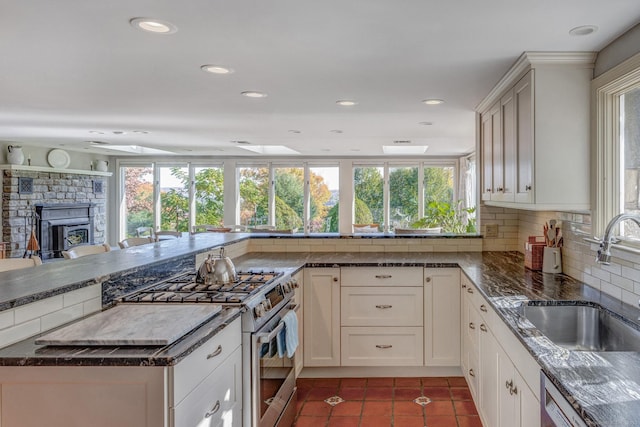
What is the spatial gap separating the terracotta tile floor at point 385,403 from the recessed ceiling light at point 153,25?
228 cm

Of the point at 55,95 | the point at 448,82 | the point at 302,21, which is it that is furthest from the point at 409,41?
the point at 55,95

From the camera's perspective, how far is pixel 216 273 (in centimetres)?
227

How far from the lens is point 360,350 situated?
3.23 meters

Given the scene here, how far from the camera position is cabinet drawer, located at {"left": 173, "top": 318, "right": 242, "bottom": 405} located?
1.33 metres

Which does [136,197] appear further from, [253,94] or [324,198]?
[253,94]

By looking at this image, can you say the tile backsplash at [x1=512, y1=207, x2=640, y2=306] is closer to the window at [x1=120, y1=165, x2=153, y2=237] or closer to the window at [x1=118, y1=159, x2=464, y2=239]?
the window at [x1=118, y1=159, x2=464, y2=239]

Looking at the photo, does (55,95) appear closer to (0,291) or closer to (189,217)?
Result: (0,291)

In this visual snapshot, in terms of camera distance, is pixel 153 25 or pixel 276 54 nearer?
pixel 153 25

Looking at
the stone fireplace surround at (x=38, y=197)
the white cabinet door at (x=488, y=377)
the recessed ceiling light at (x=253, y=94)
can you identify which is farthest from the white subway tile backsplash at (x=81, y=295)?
the stone fireplace surround at (x=38, y=197)

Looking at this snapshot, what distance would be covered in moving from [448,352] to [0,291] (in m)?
2.76

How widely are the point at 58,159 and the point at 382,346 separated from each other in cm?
665

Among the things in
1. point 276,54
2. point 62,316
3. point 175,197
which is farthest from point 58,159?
point 62,316

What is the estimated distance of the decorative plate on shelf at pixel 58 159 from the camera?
23.6 ft

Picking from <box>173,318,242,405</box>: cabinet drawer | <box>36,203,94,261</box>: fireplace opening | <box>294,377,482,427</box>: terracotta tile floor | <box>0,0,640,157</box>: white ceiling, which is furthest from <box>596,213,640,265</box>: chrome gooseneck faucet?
<box>36,203,94,261</box>: fireplace opening
